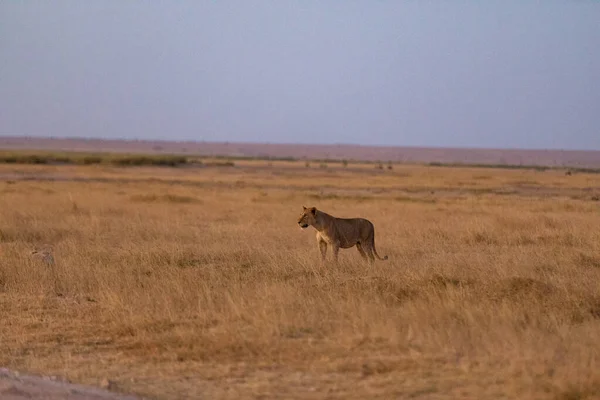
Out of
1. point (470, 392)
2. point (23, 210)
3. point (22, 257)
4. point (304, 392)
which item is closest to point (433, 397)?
point (470, 392)

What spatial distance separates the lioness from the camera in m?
13.9

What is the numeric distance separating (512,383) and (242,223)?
52.4 ft

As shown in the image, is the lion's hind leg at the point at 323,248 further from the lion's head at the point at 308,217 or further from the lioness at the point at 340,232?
the lion's head at the point at 308,217

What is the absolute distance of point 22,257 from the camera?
42.0 ft

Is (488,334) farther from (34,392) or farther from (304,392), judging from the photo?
(34,392)

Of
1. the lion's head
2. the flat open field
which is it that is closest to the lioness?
the lion's head

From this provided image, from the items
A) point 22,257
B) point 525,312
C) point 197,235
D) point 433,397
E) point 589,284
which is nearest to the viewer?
point 433,397

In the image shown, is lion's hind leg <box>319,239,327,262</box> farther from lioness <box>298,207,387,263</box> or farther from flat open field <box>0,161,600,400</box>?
flat open field <box>0,161,600,400</box>

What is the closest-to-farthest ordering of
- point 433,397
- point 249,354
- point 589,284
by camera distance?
point 433,397
point 249,354
point 589,284

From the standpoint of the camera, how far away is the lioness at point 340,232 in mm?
13914

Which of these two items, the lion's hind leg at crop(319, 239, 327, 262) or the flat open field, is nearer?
the flat open field

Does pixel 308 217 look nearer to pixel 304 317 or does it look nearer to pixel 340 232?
pixel 340 232

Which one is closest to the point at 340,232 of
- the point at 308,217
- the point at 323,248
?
the point at 323,248

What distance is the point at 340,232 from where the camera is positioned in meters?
14.0
